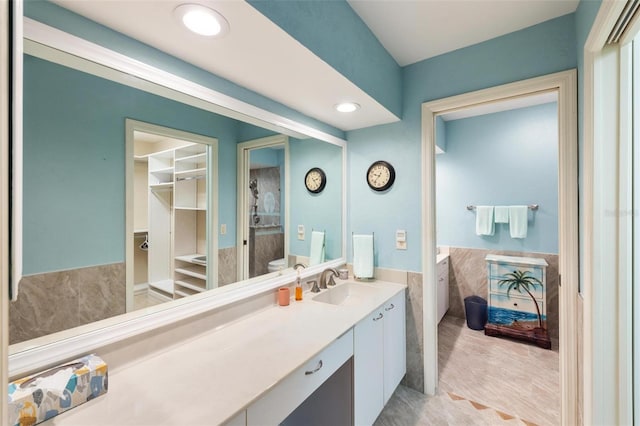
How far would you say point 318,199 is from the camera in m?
2.34

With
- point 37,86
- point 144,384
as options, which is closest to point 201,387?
point 144,384

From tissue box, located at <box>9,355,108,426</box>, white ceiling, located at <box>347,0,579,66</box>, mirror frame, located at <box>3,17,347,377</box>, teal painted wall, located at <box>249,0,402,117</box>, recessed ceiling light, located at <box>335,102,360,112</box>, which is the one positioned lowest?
tissue box, located at <box>9,355,108,426</box>

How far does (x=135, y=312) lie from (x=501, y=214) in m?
3.58

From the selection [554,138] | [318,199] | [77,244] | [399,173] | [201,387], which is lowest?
[201,387]

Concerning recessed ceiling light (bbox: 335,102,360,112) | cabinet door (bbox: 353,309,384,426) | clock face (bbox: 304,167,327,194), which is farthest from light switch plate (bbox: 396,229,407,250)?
recessed ceiling light (bbox: 335,102,360,112)

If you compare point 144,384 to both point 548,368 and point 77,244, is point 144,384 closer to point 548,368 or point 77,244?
point 77,244

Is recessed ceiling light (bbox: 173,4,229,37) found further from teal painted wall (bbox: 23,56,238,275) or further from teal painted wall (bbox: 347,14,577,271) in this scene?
teal painted wall (bbox: 347,14,577,271)

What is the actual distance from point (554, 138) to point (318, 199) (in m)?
2.73

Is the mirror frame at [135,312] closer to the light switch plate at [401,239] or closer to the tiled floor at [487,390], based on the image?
the light switch plate at [401,239]

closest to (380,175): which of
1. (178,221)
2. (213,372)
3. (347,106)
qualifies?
(347,106)

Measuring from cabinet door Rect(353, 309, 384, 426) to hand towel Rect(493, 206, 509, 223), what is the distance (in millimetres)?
2321

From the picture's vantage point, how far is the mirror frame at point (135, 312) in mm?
847

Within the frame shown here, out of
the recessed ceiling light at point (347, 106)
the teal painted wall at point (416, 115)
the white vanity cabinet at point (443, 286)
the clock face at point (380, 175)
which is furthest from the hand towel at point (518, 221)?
the recessed ceiling light at point (347, 106)

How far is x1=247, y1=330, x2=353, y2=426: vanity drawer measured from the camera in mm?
929
